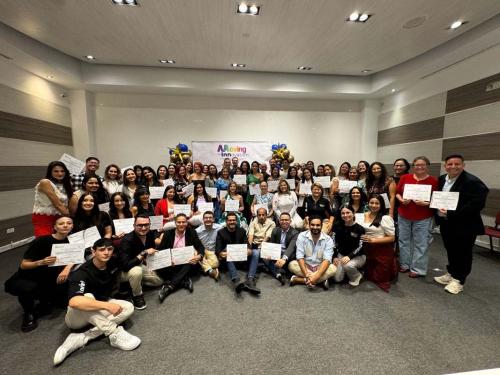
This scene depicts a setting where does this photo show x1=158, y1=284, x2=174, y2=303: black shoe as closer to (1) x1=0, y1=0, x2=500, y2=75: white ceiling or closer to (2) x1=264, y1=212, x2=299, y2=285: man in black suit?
(2) x1=264, y1=212, x2=299, y2=285: man in black suit

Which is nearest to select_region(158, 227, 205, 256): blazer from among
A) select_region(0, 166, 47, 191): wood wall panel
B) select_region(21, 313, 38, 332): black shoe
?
select_region(21, 313, 38, 332): black shoe

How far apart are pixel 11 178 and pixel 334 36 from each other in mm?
7271

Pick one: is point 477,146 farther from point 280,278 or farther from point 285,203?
point 280,278

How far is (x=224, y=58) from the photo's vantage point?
5.18m

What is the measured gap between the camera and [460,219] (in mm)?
2758

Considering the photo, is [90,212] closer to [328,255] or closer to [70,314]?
[70,314]

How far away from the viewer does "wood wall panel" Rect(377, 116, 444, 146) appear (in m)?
5.38

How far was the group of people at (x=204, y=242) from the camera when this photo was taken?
2248 mm

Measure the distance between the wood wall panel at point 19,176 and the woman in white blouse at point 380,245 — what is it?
6831 millimetres

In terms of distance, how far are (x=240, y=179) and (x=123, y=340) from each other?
3352 millimetres

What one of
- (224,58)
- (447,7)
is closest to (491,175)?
(447,7)

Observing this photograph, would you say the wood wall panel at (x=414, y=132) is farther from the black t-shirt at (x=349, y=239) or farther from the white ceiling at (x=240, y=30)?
the black t-shirt at (x=349, y=239)

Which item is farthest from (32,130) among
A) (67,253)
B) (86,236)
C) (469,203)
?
(469,203)

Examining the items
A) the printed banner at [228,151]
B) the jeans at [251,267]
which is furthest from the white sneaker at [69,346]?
the printed banner at [228,151]
